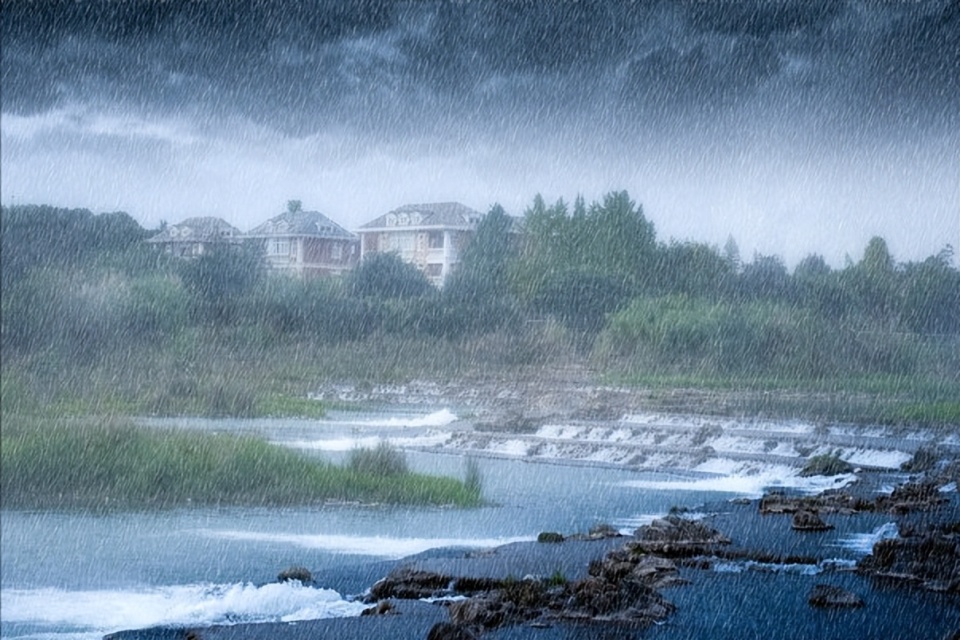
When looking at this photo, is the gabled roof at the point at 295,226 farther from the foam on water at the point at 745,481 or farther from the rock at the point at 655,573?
the rock at the point at 655,573

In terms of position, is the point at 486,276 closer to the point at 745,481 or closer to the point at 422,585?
the point at 745,481

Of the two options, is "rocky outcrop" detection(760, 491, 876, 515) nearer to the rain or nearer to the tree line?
the rain

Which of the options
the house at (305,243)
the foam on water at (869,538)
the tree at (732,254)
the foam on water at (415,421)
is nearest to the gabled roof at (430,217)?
the house at (305,243)

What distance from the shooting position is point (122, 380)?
51.8ft

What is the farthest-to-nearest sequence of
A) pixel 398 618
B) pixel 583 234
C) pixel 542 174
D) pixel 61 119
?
pixel 61 119, pixel 542 174, pixel 583 234, pixel 398 618

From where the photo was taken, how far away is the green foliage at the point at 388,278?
47.7 feet

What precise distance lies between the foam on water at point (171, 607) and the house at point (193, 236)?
19.1ft

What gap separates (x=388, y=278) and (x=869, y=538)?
6.19 meters

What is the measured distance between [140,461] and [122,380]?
1.39 metres

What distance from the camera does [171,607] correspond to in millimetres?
9938

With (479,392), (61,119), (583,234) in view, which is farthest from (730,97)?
(61,119)

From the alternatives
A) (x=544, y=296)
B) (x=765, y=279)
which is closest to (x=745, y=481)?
(x=765, y=279)

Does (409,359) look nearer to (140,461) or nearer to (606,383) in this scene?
(606,383)

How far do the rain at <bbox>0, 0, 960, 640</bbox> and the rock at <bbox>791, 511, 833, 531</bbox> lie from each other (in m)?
0.35
